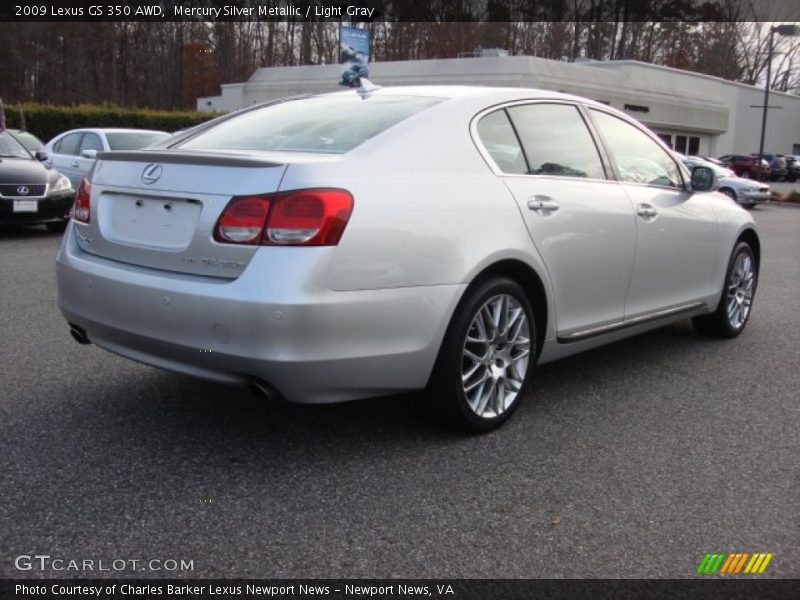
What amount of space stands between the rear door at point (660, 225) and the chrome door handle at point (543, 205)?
0.76m

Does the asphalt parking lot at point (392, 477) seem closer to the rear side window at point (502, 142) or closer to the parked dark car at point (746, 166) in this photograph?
the rear side window at point (502, 142)

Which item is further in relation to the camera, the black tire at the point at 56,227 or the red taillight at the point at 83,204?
the black tire at the point at 56,227

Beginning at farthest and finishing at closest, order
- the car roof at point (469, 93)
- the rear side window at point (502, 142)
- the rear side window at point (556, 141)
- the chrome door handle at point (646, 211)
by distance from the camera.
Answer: the chrome door handle at point (646, 211), the rear side window at point (556, 141), the car roof at point (469, 93), the rear side window at point (502, 142)

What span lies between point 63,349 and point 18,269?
135 inches

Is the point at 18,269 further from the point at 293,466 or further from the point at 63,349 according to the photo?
the point at 293,466

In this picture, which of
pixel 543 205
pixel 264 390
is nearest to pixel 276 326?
pixel 264 390

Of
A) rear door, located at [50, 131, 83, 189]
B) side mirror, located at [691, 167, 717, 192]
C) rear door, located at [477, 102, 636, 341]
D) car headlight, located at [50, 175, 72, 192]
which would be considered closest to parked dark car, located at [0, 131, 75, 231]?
car headlight, located at [50, 175, 72, 192]

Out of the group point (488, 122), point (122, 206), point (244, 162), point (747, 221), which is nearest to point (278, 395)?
point (244, 162)

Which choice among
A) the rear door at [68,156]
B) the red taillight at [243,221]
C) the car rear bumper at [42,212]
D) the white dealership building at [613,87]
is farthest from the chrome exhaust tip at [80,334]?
the white dealership building at [613,87]

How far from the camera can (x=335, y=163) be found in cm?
307

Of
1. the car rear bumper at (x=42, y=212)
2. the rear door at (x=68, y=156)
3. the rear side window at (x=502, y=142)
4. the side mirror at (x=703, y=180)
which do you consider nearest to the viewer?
the rear side window at (x=502, y=142)

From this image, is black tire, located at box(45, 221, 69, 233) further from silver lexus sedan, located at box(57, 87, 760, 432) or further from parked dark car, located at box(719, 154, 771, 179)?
parked dark car, located at box(719, 154, 771, 179)

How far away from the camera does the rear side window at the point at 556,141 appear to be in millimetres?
3967

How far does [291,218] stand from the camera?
9.61 feet
